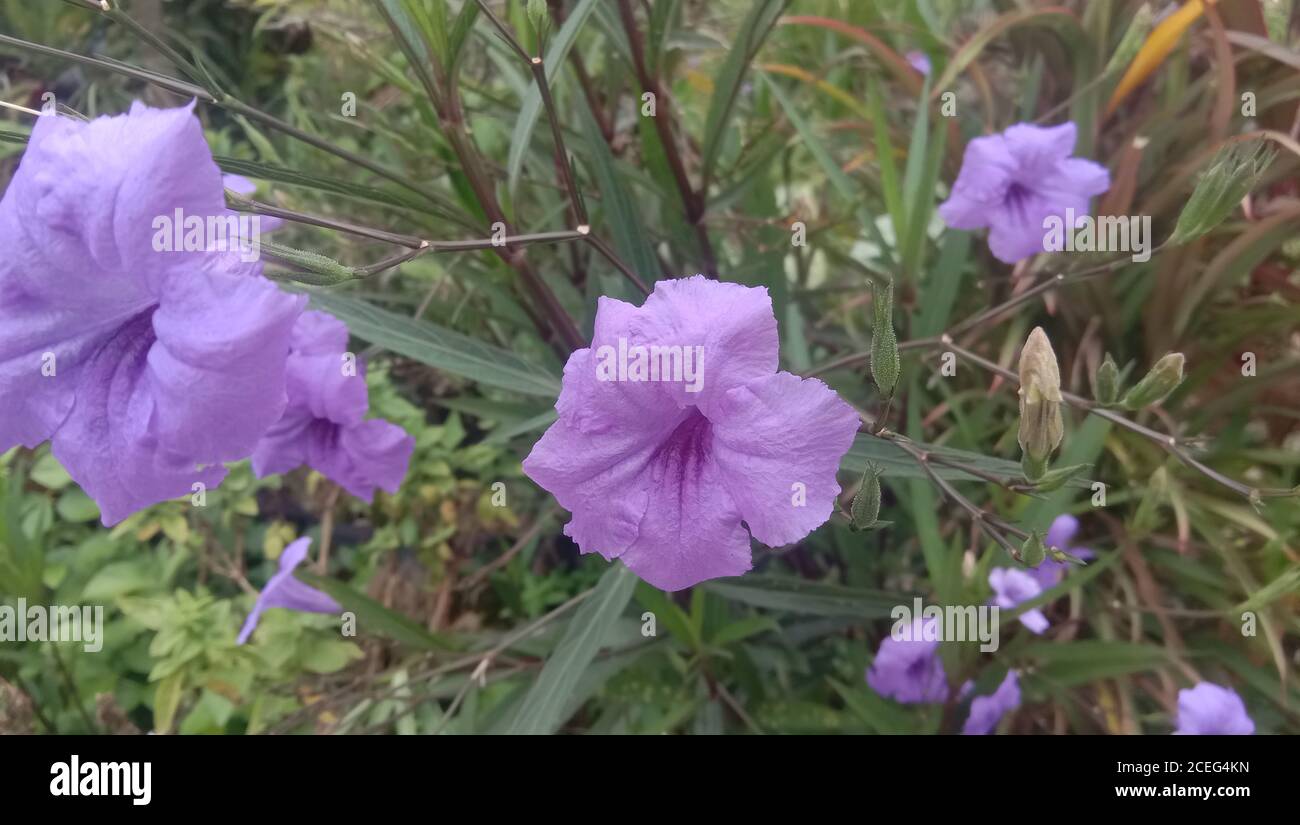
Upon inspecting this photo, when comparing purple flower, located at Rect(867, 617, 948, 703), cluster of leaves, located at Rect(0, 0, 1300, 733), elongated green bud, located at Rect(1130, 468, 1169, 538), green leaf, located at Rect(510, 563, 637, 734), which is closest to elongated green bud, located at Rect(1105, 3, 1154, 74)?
cluster of leaves, located at Rect(0, 0, 1300, 733)

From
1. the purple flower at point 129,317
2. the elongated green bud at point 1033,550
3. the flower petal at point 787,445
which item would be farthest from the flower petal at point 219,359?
the elongated green bud at point 1033,550

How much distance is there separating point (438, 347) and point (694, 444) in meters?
0.31

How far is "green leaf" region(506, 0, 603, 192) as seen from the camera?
0.67 m

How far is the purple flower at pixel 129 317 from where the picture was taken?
1.44ft

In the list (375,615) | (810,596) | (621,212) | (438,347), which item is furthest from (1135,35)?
(375,615)

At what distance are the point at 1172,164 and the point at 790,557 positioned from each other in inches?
32.1

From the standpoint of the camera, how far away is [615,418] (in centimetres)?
48

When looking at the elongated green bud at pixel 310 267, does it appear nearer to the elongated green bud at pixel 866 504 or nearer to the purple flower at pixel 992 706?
the elongated green bud at pixel 866 504

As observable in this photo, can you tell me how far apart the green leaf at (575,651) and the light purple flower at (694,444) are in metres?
0.28

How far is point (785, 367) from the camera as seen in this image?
103 cm

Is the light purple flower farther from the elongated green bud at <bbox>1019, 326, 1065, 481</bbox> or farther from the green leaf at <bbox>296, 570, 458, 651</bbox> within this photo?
the green leaf at <bbox>296, 570, 458, 651</bbox>
